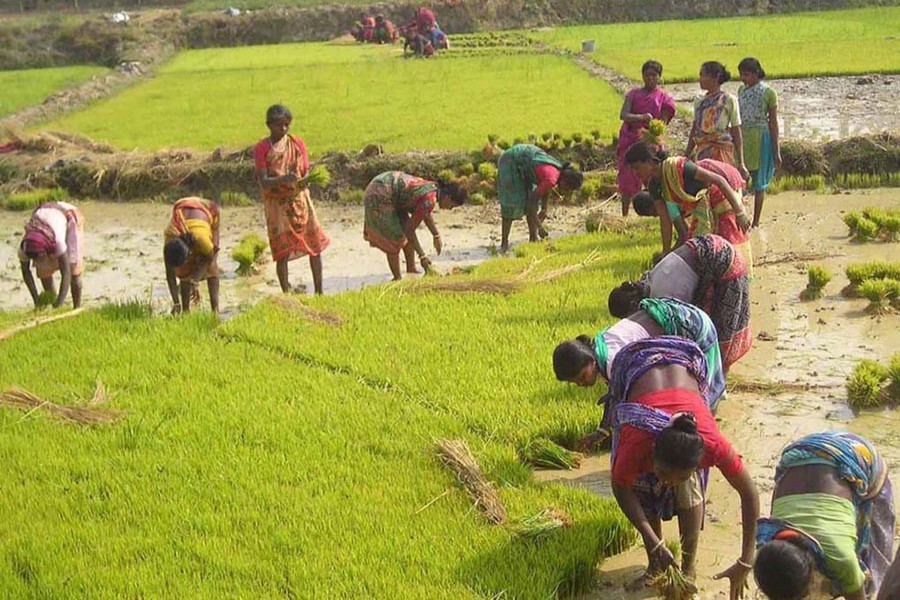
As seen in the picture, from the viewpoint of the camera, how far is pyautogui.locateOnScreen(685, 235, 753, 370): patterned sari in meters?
5.38

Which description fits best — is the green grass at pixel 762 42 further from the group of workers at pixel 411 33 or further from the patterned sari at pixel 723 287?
the patterned sari at pixel 723 287

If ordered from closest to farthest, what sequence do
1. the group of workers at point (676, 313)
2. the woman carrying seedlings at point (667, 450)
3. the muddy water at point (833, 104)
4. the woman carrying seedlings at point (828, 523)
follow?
the woman carrying seedlings at point (828, 523), the group of workers at point (676, 313), the woman carrying seedlings at point (667, 450), the muddy water at point (833, 104)

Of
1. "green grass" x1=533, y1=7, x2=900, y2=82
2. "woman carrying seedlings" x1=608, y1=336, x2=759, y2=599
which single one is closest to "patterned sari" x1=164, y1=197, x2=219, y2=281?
"woman carrying seedlings" x1=608, y1=336, x2=759, y2=599

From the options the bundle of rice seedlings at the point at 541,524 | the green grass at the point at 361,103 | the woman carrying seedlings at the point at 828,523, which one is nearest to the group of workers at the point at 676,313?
the woman carrying seedlings at the point at 828,523

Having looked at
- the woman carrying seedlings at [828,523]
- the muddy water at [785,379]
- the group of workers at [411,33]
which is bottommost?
the muddy water at [785,379]

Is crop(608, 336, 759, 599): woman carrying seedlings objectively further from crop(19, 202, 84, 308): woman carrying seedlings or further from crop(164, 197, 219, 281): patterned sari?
crop(19, 202, 84, 308): woman carrying seedlings

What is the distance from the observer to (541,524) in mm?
4531

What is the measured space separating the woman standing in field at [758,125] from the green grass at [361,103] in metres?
4.16

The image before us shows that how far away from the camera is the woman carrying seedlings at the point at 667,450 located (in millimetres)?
3703

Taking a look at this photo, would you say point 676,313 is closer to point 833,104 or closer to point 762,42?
point 833,104

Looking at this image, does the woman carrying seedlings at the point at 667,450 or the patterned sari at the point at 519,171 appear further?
the patterned sari at the point at 519,171

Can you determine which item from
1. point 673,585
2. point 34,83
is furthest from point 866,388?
point 34,83

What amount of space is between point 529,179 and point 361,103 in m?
9.64

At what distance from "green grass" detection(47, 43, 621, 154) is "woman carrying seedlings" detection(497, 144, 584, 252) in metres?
4.30
